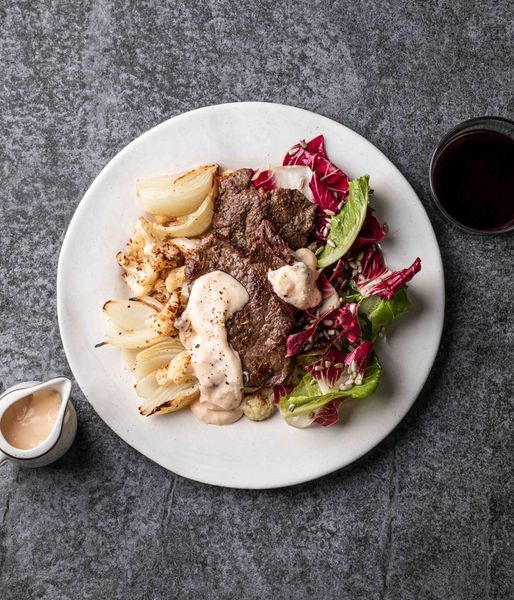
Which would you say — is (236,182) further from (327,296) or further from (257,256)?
(327,296)

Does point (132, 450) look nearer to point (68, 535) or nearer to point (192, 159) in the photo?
point (68, 535)

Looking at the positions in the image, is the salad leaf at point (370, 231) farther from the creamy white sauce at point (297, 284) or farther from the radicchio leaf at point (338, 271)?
the creamy white sauce at point (297, 284)

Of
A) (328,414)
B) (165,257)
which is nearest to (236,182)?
(165,257)

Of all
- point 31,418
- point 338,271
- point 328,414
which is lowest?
point 328,414

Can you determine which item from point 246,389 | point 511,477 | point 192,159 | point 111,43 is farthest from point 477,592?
point 111,43

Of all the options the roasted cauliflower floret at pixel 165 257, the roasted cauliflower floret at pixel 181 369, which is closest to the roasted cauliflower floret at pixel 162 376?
the roasted cauliflower floret at pixel 181 369

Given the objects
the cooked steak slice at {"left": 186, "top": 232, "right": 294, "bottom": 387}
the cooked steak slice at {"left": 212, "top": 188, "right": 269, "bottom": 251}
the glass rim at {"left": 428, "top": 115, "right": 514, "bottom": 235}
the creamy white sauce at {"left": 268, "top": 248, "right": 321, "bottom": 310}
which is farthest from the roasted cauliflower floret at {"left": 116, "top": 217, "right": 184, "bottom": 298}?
the glass rim at {"left": 428, "top": 115, "right": 514, "bottom": 235}
